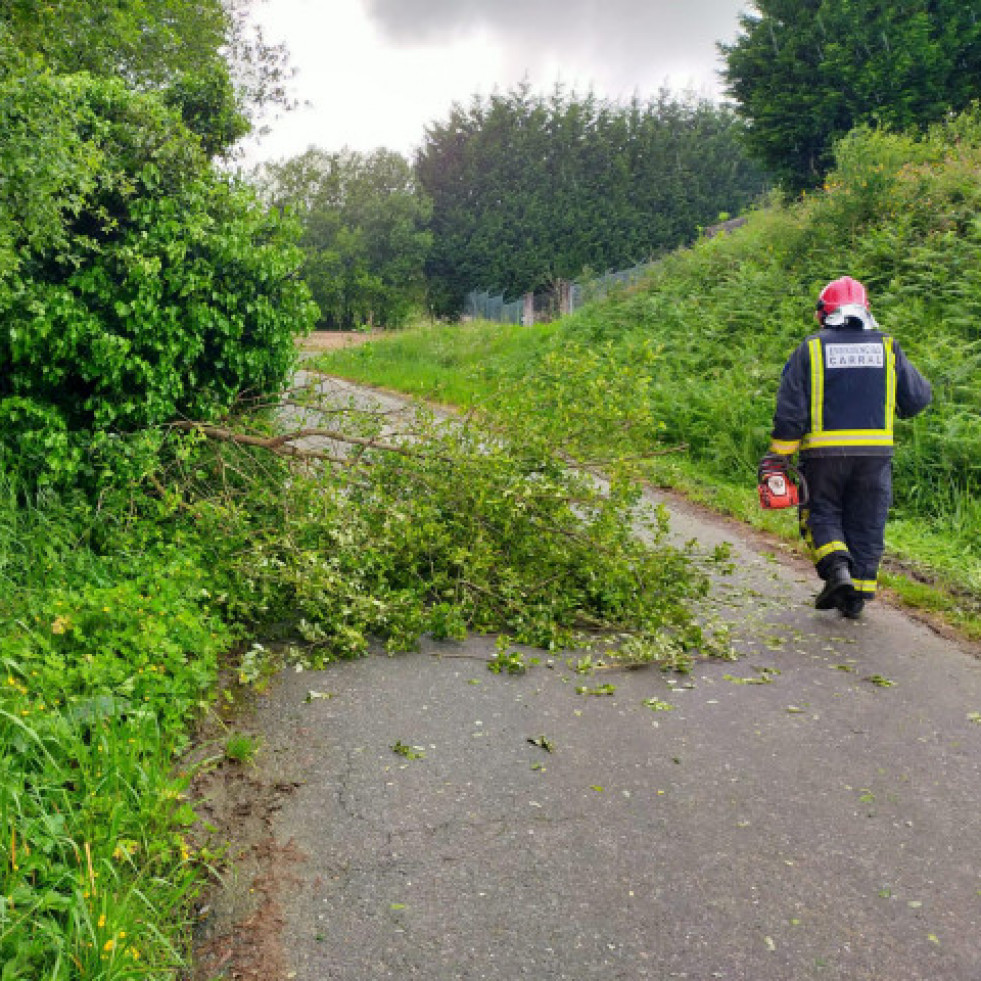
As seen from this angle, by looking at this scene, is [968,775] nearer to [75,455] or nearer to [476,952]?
[476,952]

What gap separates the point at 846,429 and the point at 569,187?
38928 millimetres

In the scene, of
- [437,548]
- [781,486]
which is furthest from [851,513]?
[437,548]

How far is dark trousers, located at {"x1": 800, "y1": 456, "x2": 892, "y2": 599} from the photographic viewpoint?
213 inches

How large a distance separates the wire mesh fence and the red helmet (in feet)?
39.3

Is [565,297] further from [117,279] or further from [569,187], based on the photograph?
[117,279]

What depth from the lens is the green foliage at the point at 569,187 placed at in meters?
40.3

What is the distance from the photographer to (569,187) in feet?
136

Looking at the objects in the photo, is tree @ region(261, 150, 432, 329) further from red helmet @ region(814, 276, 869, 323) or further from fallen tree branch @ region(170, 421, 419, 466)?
red helmet @ region(814, 276, 869, 323)

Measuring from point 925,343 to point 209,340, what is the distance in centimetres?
806

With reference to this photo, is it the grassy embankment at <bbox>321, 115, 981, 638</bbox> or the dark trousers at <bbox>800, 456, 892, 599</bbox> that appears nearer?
the dark trousers at <bbox>800, 456, 892, 599</bbox>

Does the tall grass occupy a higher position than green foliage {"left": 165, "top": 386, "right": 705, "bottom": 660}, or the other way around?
the tall grass

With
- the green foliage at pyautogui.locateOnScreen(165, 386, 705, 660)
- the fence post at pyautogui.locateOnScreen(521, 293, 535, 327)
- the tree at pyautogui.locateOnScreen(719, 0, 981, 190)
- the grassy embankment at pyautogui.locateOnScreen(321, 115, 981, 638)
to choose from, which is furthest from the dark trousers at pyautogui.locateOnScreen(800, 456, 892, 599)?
the fence post at pyautogui.locateOnScreen(521, 293, 535, 327)

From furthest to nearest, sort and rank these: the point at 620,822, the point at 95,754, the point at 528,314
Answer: the point at 528,314, the point at 620,822, the point at 95,754

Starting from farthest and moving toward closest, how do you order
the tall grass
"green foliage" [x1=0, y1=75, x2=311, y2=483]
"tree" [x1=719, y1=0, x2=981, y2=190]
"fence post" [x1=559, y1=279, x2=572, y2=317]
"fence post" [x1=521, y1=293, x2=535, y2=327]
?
1. "fence post" [x1=521, y1=293, x2=535, y2=327]
2. "fence post" [x1=559, y1=279, x2=572, y2=317]
3. "tree" [x1=719, y1=0, x2=981, y2=190]
4. the tall grass
5. "green foliage" [x1=0, y1=75, x2=311, y2=483]
